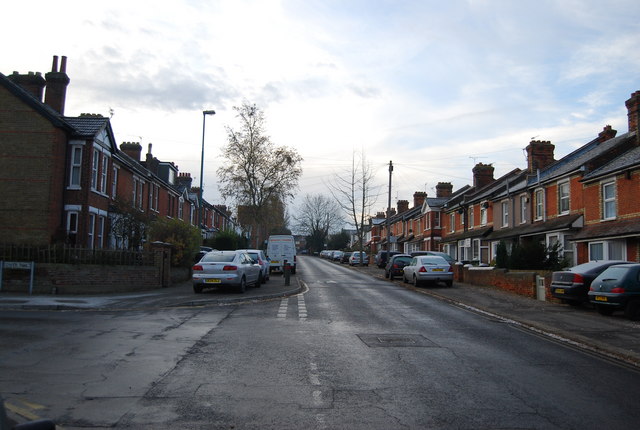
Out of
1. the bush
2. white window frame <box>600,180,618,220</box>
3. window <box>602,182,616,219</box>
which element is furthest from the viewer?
the bush

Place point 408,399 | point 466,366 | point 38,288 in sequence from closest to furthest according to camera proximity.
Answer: point 408,399 → point 466,366 → point 38,288

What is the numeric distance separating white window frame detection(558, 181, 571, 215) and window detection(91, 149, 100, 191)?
2339 cm

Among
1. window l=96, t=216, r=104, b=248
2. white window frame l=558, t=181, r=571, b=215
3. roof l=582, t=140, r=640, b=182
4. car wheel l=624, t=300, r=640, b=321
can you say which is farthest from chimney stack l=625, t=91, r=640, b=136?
window l=96, t=216, r=104, b=248

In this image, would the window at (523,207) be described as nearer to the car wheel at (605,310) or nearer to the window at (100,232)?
the car wheel at (605,310)

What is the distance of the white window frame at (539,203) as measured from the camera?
29.6m

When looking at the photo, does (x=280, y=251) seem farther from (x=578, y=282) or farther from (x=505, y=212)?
(x=578, y=282)

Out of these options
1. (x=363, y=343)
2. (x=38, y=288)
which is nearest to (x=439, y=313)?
(x=363, y=343)

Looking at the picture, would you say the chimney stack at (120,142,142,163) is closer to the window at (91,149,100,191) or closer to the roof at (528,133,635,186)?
the window at (91,149,100,191)

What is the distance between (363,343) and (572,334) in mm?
4904

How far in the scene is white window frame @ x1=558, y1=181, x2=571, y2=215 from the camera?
1054 inches

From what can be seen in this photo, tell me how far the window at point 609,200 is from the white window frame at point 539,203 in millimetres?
5871

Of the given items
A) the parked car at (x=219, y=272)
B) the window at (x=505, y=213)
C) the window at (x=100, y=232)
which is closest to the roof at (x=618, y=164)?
the window at (x=505, y=213)

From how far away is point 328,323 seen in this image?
12.6 m

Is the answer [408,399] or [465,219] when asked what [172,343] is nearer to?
[408,399]
